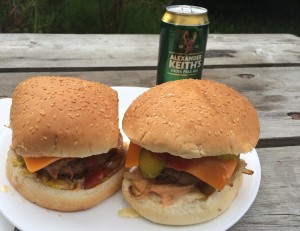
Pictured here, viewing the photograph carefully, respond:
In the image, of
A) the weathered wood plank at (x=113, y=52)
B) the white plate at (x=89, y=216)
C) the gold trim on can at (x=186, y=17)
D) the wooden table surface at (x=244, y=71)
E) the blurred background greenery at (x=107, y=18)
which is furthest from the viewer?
the blurred background greenery at (x=107, y=18)

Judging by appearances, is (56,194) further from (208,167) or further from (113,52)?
(113,52)

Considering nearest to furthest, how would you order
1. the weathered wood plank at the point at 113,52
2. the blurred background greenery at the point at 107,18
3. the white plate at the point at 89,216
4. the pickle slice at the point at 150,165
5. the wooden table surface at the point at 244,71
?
the white plate at the point at 89,216 → the pickle slice at the point at 150,165 → the wooden table surface at the point at 244,71 → the weathered wood plank at the point at 113,52 → the blurred background greenery at the point at 107,18

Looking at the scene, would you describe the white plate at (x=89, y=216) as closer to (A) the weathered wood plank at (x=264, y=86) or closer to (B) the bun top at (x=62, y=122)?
(B) the bun top at (x=62, y=122)

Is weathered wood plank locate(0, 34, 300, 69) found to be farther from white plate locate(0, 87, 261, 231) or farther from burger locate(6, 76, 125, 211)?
white plate locate(0, 87, 261, 231)

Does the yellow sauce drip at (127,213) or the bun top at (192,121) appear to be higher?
the bun top at (192,121)

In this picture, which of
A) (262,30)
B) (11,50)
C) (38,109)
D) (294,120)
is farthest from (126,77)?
(262,30)

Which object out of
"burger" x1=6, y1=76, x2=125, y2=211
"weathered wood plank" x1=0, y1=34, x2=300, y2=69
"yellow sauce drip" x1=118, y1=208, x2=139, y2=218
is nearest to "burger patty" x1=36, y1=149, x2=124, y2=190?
Answer: "burger" x1=6, y1=76, x2=125, y2=211

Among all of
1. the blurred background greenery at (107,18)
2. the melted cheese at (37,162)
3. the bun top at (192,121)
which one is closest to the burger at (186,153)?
the bun top at (192,121)
